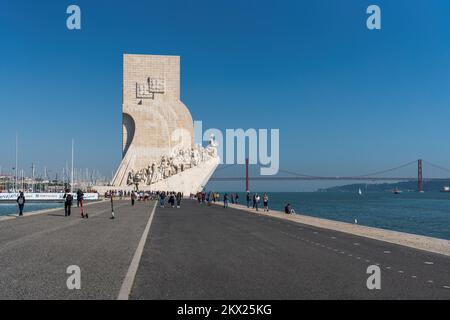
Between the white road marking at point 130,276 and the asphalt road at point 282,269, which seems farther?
the asphalt road at point 282,269

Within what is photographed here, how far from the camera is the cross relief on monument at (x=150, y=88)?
5897cm

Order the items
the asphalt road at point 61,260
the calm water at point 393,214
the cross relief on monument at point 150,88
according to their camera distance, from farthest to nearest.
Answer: the cross relief on monument at point 150,88, the calm water at point 393,214, the asphalt road at point 61,260

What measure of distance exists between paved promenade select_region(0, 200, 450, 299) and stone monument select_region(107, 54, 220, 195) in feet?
131

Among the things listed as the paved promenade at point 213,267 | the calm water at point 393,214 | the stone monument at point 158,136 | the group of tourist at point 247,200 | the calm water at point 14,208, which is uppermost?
the stone monument at point 158,136

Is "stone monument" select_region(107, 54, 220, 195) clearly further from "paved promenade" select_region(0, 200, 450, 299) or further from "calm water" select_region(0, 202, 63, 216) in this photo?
"paved promenade" select_region(0, 200, 450, 299)

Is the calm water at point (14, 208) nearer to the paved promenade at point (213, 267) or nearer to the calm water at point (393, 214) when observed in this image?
the paved promenade at point (213, 267)

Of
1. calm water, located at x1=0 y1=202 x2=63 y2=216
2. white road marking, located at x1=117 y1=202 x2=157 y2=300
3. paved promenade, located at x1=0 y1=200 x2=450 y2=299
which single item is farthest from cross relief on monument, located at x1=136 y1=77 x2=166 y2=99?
white road marking, located at x1=117 y1=202 x2=157 y2=300

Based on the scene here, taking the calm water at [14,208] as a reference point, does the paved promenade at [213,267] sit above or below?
above

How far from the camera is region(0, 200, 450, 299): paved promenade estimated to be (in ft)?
16.2

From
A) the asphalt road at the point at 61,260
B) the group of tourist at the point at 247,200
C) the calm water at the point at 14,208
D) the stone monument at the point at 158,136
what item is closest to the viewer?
the asphalt road at the point at 61,260

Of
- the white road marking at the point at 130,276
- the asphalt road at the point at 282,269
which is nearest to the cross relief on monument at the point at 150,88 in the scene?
the asphalt road at the point at 282,269

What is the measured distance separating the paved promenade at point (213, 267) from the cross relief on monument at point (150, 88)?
49.4 meters
